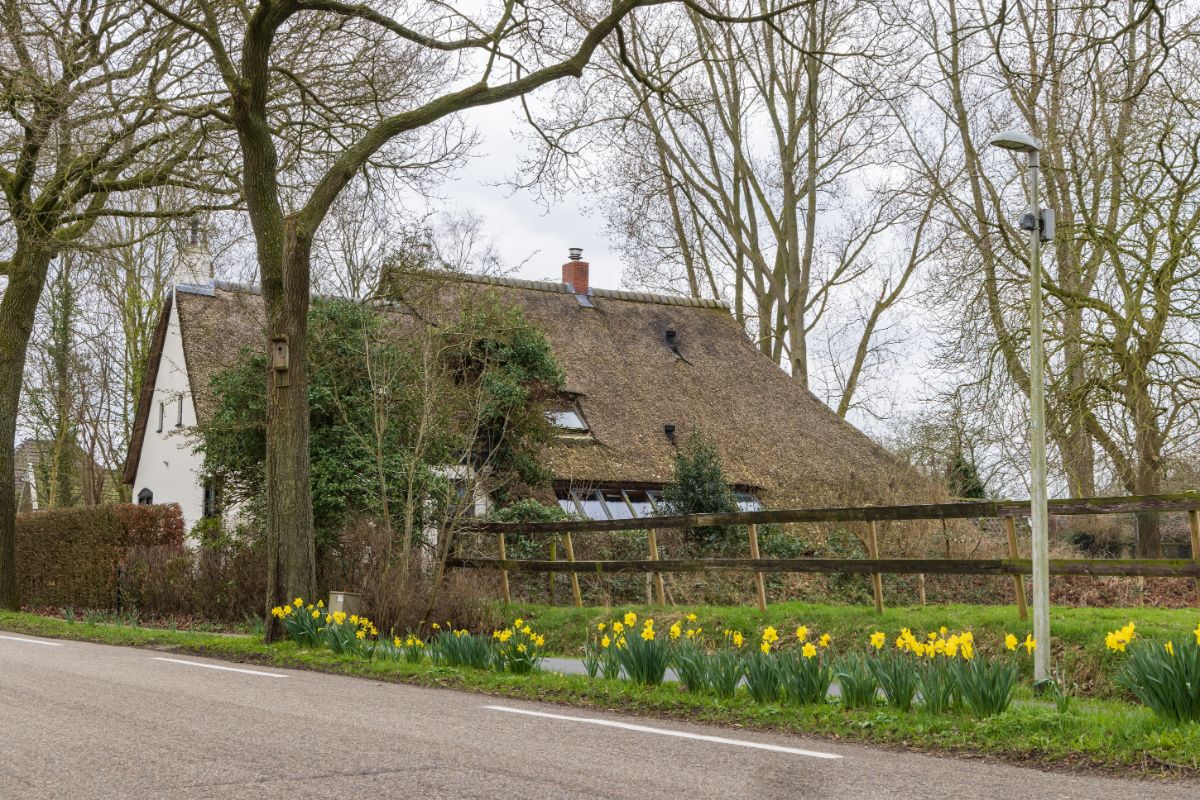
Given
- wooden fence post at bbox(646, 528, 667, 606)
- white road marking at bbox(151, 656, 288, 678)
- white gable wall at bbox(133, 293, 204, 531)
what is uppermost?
white gable wall at bbox(133, 293, 204, 531)

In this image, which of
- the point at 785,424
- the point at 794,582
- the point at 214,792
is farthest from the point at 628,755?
the point at 785,424

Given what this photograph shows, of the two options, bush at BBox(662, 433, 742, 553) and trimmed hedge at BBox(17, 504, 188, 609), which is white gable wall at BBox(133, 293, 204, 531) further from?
bush at BBox(662, 433, 742, 553)

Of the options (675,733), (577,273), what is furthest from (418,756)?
(577,273)

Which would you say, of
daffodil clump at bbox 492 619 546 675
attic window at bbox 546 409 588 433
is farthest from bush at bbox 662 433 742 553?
daffodil clump at bbox 492 619 546 675

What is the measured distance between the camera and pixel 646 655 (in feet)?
30.6

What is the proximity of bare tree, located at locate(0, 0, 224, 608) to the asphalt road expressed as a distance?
9271 millimetres

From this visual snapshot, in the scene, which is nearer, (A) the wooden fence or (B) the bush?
(A) the wooden fence

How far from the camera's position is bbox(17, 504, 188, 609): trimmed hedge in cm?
2048

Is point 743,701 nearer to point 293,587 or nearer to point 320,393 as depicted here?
point 293,587

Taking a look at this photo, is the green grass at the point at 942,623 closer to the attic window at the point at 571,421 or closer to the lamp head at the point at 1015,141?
the lamp head at the point at 1015,141

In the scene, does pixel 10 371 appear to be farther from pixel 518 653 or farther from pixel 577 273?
pixel 577 273

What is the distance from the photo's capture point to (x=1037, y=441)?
9.20m

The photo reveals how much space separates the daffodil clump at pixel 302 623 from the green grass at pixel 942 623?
328 cm

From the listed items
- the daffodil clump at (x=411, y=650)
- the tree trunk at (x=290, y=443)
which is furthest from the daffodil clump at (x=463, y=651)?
the tree trunk at (x=290, y=443)
